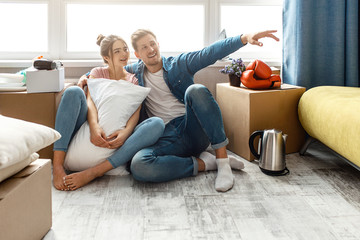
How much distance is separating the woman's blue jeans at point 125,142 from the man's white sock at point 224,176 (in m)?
0.35

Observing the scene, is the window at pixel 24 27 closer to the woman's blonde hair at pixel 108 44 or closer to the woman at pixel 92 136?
the woman's blonde hair at pixel 108 44

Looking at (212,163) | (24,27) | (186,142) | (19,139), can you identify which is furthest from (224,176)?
(24,27)

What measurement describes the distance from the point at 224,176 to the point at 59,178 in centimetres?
81

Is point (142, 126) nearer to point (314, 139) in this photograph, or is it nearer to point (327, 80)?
point (314, 139)

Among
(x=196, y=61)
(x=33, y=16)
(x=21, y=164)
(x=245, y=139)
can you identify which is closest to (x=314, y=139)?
(x=245, y=139)

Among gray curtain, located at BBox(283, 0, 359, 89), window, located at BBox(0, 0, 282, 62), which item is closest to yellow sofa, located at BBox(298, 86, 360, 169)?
gray curtain, located at BBox(283, 0, 359, 89)

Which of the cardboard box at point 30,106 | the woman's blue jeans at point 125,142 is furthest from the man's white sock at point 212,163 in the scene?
the cardboard box at point 30,106

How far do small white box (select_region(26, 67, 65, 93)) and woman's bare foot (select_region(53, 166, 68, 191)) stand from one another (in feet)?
1.60

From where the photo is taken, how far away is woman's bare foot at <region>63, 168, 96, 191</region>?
1902mm

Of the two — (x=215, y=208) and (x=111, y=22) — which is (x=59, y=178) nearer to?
(x=215, y=208)

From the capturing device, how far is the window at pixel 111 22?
9.55 ft

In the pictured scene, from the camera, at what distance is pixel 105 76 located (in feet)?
7.50

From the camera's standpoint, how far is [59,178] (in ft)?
6.38

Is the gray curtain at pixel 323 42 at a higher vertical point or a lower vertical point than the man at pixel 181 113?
higher
